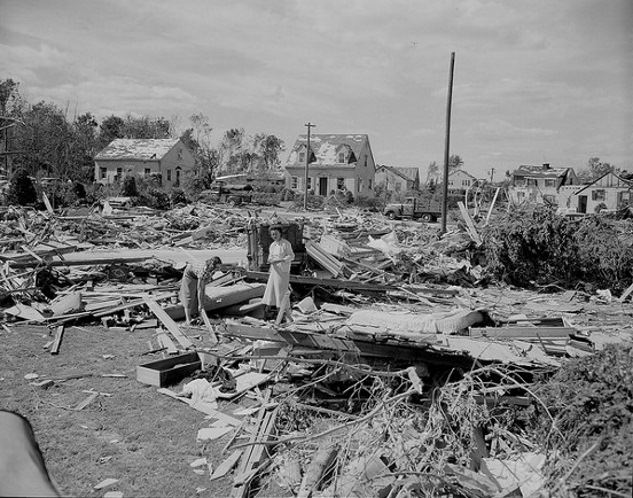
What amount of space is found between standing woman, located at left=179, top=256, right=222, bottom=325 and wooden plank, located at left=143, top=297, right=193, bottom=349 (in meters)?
0.44

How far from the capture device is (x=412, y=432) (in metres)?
5.07

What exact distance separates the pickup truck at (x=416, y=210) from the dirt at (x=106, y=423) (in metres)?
30.6

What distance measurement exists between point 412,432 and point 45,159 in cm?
4995

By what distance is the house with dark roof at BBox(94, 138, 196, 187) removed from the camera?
2138 inches

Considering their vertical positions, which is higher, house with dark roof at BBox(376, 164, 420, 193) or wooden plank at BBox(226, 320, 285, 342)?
house with dark roof at BBox(376, 164, 420, 193)

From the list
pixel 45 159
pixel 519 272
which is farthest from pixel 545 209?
pixel 45 159

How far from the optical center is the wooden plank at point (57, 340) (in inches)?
332

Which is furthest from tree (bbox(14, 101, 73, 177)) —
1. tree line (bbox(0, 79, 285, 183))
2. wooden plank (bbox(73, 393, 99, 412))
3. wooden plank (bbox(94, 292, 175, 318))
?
wooden plank (bbox(73, 393, 99, 412))

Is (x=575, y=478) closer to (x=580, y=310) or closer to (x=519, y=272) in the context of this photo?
(x=580, y=310)

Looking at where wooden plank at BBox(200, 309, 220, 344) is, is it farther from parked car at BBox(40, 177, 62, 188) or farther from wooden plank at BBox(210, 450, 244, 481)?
parked car at BBox(40, 177, 62, 188)

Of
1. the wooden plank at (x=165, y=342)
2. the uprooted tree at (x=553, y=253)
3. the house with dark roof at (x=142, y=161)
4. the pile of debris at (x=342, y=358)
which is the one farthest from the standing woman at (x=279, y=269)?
the house with dark roof at (x=142, y=161)

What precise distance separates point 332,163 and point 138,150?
65.8ft

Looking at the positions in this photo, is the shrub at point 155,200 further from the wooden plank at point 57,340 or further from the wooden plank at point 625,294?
the wooden plank at point 625,294

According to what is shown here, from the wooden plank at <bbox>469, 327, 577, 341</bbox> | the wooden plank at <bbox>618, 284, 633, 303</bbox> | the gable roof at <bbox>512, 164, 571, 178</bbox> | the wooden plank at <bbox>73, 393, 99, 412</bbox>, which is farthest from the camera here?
the gable roof at <bbox>512, 164, 571, 178</bbox>
